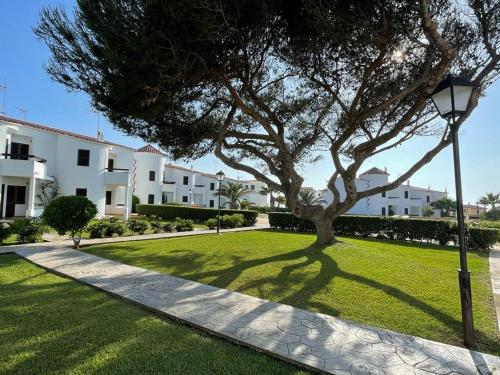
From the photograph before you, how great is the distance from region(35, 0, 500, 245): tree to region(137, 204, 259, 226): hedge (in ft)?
47.9

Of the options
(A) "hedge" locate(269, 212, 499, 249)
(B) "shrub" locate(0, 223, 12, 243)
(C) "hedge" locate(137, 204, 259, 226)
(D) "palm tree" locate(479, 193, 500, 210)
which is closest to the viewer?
(B) "shrub" locate(0, 223, 12, 243)

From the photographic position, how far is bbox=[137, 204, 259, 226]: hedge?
2691 cm

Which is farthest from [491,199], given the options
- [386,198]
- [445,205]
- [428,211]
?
[386,198]

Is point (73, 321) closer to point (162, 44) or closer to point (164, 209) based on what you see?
point (162, 44)

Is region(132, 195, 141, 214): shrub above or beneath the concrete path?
above

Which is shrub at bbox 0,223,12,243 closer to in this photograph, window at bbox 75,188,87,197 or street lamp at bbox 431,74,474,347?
Result: window at bbox 75,188,87,197

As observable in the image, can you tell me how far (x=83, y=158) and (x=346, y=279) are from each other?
22.6 meters

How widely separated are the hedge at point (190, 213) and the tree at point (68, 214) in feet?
Result: 51.2

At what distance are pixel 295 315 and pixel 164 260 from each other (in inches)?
232

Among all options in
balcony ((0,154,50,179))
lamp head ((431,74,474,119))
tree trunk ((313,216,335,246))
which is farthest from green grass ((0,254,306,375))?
balcony ((0,154,50,179))

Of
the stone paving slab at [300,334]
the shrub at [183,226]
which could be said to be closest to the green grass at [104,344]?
the stone paving slab at [300,334]

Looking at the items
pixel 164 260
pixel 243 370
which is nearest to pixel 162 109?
pixel 164 260

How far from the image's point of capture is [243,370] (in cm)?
346

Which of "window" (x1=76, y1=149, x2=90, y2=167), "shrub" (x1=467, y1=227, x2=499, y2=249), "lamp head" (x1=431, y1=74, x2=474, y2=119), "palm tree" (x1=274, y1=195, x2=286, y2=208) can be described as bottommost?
"shrub" (x1=467, y1=227, x2=499, y2=249)
